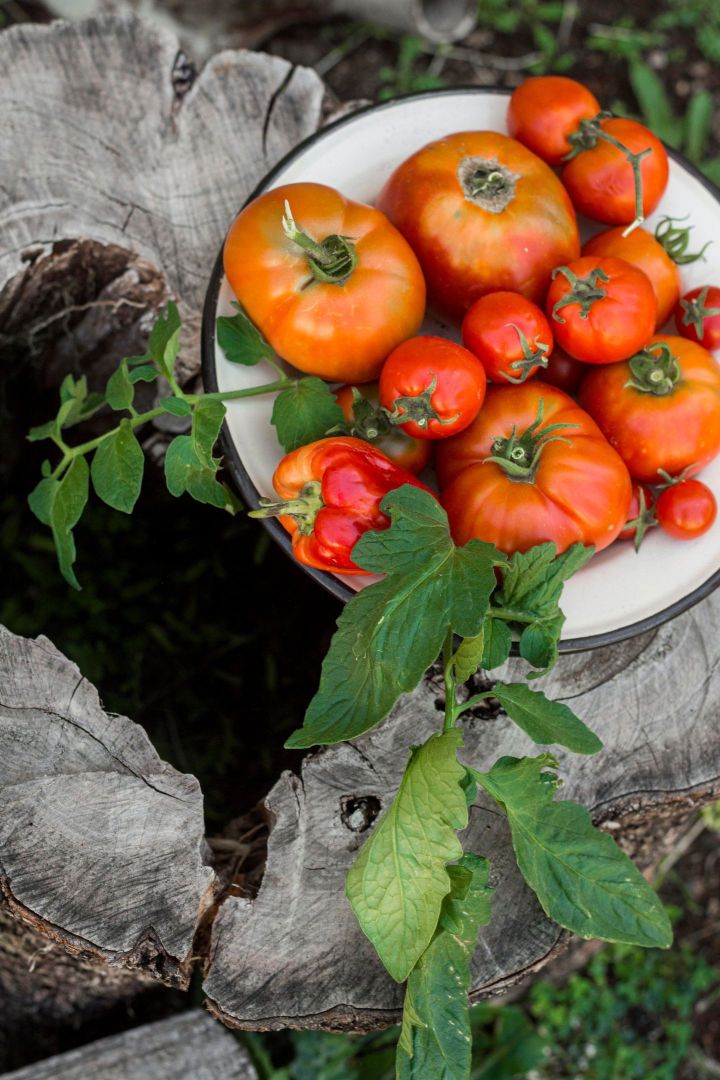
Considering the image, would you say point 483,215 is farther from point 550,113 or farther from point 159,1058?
point 159,1058

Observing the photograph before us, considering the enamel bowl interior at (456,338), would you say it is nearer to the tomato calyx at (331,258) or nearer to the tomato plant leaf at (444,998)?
the tomato calyx at (331,258)

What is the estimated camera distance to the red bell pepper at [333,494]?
1.18 m

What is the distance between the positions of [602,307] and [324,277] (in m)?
0.33

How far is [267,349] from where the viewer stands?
1314 millimetres

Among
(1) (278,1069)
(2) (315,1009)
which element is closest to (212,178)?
(2) (315,1009)

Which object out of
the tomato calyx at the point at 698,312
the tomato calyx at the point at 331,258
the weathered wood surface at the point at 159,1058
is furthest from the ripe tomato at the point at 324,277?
the weathered wood surface at the point at 159,1058

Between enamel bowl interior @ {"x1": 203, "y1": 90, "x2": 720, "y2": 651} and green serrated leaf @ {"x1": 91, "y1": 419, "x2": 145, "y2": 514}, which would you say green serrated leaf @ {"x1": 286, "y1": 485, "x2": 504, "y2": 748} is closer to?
enamel bowl interior @ {"x1": 203, "y1": 90, "x2": 720, "y2": 651}

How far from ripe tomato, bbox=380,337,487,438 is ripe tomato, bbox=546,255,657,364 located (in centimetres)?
14

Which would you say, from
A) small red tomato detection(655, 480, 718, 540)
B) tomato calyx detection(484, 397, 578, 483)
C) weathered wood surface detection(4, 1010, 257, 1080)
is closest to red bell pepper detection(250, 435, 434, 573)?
tomato calyx detection(484, 397, 578, 483)

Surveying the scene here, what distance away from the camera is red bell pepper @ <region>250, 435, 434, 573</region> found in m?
1.18

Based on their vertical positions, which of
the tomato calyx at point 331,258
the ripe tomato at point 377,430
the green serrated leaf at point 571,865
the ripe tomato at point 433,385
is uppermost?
the tomato calyx at point 331,258

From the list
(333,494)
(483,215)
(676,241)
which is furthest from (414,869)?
(676,241)

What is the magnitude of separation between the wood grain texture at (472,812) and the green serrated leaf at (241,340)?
0.47m

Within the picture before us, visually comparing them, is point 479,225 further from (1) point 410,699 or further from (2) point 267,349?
(1) point 410,699
